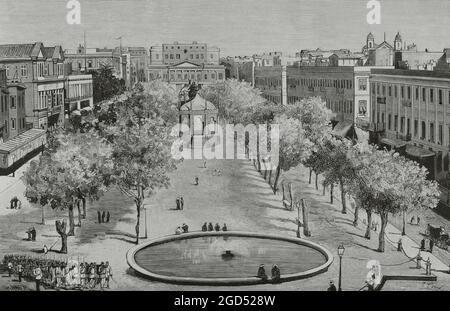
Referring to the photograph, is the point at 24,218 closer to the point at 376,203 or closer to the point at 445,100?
the point at 376,203

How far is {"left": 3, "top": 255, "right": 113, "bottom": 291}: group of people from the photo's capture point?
17.9 m


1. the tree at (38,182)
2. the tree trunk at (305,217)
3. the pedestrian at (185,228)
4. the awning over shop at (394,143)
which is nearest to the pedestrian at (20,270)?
the tree at (38,182)

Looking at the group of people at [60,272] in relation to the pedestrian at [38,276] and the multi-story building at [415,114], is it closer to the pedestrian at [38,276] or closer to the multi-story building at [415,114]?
the pedestrian at [38,276]

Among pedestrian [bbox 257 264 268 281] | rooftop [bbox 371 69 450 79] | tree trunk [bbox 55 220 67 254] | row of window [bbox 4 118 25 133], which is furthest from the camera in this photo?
rooftop [bbox 371 69 450 79]

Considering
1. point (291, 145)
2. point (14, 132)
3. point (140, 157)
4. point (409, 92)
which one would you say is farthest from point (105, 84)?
point (409, 92)

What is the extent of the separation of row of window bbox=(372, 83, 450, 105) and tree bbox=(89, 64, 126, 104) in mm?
7990

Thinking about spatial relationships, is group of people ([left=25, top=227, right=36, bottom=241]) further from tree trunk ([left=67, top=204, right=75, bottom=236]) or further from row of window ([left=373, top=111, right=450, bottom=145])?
row of window ([left=373, top=111, right=450, bottom=145])

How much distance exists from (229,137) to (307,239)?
5.06m

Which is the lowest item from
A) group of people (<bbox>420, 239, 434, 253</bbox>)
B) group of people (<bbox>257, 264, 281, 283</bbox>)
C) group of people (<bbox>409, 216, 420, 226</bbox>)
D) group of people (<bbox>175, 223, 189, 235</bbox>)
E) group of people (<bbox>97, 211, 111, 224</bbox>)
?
group of people (<bbox>257, 264, 281, 283</bbox>)

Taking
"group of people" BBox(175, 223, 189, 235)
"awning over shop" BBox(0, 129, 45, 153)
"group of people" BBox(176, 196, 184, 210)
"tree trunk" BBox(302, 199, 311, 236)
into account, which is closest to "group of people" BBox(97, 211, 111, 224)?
"group of people" BBox(176, 196, 184, 210)

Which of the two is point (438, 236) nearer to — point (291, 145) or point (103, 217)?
point (291, 145)

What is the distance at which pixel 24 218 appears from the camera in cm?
1955

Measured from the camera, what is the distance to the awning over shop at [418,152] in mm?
20703
